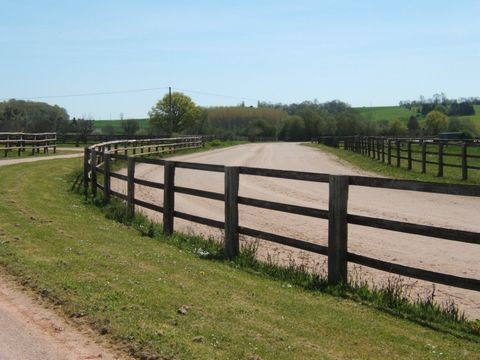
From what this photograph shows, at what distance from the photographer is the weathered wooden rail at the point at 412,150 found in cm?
2138

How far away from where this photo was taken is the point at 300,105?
188 metres

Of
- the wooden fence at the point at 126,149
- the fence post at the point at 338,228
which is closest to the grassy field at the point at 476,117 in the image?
the wooden fence at the point at 126,149

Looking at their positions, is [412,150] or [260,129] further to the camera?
[260,129]

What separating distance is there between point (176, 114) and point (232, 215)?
101481mm

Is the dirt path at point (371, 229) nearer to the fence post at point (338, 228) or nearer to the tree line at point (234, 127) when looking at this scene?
the fence post at point (338, 228)

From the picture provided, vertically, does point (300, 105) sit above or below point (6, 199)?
above

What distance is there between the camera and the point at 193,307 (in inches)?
223

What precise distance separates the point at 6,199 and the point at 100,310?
8.48m

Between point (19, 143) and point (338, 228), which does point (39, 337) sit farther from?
point (19, 143)

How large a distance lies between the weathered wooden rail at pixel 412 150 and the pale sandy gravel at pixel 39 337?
55.9ft

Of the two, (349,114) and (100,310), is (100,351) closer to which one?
(100,310)

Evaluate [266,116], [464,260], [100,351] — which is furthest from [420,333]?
[266,116]

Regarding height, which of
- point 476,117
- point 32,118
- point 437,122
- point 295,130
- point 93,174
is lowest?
point 93,174

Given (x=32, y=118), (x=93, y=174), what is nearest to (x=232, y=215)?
(x=93, y=174)
